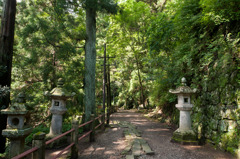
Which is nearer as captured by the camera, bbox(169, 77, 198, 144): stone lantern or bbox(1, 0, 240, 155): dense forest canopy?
bbox(1, 0, 240, 155): dense forest canopy

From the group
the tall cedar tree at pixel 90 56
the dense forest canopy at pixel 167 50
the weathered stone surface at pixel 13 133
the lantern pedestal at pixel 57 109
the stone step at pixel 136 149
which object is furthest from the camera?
the tall cedar tree at pixel 90 56

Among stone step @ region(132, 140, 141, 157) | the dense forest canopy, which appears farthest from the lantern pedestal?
stone step @ region(132, 140, 141, 157)

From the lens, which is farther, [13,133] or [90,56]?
[90,56]

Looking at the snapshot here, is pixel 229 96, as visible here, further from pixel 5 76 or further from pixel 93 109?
pixel 5 76

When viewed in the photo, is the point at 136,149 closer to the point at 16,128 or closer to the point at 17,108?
the point at 16,128

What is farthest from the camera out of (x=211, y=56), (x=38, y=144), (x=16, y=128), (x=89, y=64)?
(x=89, y=64)

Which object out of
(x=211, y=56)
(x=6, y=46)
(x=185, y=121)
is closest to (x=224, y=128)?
(x=185, y=121)

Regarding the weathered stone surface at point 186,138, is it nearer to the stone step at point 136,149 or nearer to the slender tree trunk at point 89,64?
the stone step at point 136,149

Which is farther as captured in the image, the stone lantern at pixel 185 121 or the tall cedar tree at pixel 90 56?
the tall cedar tree at pixel 90 56

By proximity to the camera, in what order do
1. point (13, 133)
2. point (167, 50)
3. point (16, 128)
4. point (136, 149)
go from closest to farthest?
1. point (13, 133)
2. point (16, 128)
3. point (136, 149)
4. point (167, 50)

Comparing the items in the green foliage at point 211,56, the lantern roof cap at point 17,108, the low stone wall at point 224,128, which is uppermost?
the green foliage at point 211,56

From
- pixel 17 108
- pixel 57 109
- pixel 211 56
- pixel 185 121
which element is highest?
pixel 211 56

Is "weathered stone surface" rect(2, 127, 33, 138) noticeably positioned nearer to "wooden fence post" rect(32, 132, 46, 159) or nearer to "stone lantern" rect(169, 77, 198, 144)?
"wooden fence post" rect(32, 132, 46, 159)

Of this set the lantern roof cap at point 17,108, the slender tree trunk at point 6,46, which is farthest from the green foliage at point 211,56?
the slender tree trunk at point 6,46
